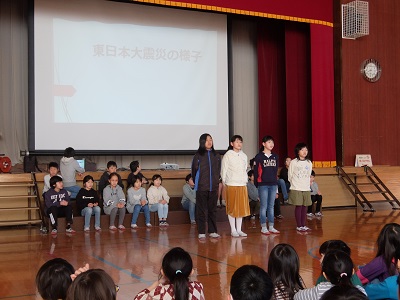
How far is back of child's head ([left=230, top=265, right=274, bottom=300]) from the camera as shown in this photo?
1.75 m

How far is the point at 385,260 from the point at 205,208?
3667 millimetres

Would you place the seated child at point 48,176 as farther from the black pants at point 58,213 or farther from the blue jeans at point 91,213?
the blue jeans at point 91,213

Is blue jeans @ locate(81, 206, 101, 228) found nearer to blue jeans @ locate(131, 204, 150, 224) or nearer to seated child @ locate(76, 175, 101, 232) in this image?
seated child @ locate(76, 175, 101, 232)

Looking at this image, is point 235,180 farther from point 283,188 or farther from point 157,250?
point 283,188

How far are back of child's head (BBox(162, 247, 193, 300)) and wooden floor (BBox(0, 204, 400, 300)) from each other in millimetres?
1123

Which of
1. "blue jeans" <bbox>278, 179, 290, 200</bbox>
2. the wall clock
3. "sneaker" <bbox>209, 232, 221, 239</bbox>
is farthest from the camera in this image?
the wall clock

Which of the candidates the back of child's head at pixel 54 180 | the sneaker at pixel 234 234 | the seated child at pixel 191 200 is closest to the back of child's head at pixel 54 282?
the sneaker at pixel 234 234

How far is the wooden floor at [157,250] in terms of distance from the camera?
3.77 m

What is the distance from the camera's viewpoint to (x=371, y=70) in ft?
34.6

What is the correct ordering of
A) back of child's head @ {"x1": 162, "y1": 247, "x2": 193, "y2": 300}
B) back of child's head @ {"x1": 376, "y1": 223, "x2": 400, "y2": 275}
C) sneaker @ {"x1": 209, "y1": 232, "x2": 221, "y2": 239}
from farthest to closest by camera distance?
sneaker @ {"x1": 209, "y1": 232, "x2": 221, "y2": 239}, back of child's head @ {"x1": 376, "y1": 223, "x2": 400, "y2": 275}, back of child's head @ {"x1": 162, "y1": 247, "x2": 193, "y2": 300}

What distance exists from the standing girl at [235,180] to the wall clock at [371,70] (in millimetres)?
5376

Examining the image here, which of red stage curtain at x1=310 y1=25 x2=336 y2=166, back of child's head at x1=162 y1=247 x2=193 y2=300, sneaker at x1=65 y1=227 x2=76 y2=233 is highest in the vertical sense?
red stage curtain at x1=310 y1=25 x2=336 y2=166

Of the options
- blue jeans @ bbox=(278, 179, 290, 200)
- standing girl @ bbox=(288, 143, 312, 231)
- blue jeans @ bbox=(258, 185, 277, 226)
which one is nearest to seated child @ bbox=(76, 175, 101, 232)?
blue jeans @ bbox=(258, 185, 277, 226)

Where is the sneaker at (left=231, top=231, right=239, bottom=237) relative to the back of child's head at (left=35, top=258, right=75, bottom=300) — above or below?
below
